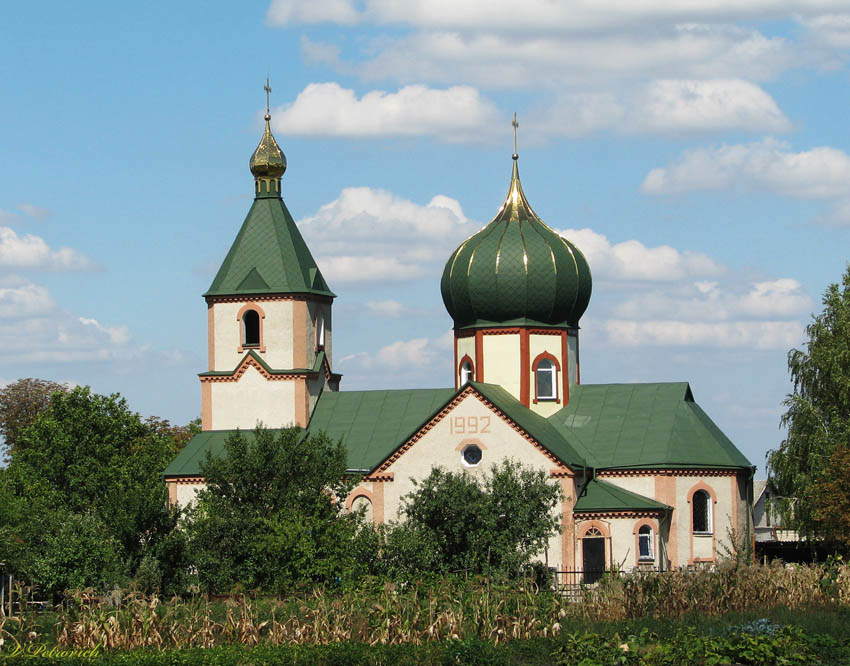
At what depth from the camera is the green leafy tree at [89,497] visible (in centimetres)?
3653

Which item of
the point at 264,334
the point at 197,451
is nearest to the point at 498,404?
the point at 264,334

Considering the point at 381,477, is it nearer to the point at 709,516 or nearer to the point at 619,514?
the point at 619,514

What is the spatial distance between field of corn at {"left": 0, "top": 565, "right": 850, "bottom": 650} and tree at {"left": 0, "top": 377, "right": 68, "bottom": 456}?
4384cm

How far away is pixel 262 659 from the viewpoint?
2202cm

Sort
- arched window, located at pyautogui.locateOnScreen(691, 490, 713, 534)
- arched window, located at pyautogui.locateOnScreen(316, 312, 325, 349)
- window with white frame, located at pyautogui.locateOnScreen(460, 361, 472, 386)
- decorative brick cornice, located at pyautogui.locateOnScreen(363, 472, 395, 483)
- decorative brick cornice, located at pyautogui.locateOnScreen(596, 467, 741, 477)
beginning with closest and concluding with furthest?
1. decorative brick cornice, located at pyautogui.locateOnScreen(596, 467, 741, 477)
2. arched window, located at pyautogui.locateOnScreen(691, 490, 713, 534)
3. decorative brick cornice, located at pyautogui.locateOnScreen(363, 472, 395, 483)
4. window with white frame, located at pyautogui.locateOnScreen(460, 361, 472, 386)
5. arched window, located at pyautogui.locateOnScreen(316, 312, 325, 349)

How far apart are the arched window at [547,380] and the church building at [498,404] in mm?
44

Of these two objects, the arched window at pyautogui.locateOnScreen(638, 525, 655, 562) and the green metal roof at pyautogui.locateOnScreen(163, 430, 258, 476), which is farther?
the green metal roof at pyautogui.locateOnScreen(163, 430, 258, 476)

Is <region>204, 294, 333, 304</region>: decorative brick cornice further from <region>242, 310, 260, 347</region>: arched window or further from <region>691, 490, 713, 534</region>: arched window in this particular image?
<region>691, 490, 713, 534</region>: arched window

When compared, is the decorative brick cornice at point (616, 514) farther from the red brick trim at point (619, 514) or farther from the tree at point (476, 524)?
the tree at point (476, 524)

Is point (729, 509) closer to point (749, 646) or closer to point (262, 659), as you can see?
point (749, 646)

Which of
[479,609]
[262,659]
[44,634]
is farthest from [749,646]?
[44,634]

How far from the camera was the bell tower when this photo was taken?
46.8 meters

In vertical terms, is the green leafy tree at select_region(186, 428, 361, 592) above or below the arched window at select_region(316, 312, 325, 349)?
below

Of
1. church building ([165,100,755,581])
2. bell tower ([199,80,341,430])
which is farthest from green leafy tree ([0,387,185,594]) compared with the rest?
church building ([165,100,755,581])
